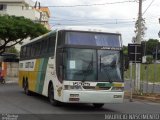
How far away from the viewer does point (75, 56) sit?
1922 cm

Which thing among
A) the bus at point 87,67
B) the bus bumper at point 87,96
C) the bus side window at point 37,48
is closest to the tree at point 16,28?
the bus side window at point 37,48

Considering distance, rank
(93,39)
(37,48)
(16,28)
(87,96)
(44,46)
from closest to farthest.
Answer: (87,96)
(93,39)
(44,46)
(37,48)
(16,28)

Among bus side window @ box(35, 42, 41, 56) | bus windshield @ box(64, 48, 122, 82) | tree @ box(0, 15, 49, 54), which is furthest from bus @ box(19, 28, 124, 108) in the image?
tree @ box(0, 15, 49, 54)

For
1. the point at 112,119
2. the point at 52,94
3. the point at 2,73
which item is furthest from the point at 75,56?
the point at 2,73

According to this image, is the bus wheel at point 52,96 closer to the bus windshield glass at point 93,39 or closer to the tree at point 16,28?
the bus windshield glass at point 93,39

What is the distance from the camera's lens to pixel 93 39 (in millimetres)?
19797

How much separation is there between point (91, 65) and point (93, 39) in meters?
1.19

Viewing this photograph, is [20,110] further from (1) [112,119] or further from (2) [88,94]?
(1) [112,119]

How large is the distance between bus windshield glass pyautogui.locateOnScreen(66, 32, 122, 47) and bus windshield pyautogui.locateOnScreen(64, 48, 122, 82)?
324mm

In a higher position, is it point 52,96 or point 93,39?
point 93,39

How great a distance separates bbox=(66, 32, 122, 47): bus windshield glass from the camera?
1955 centimetres

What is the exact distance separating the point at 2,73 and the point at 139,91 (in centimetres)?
1773

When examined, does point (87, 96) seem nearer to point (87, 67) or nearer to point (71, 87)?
point (71, 87)

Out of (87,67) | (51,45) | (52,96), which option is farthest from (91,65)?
(51,45)
